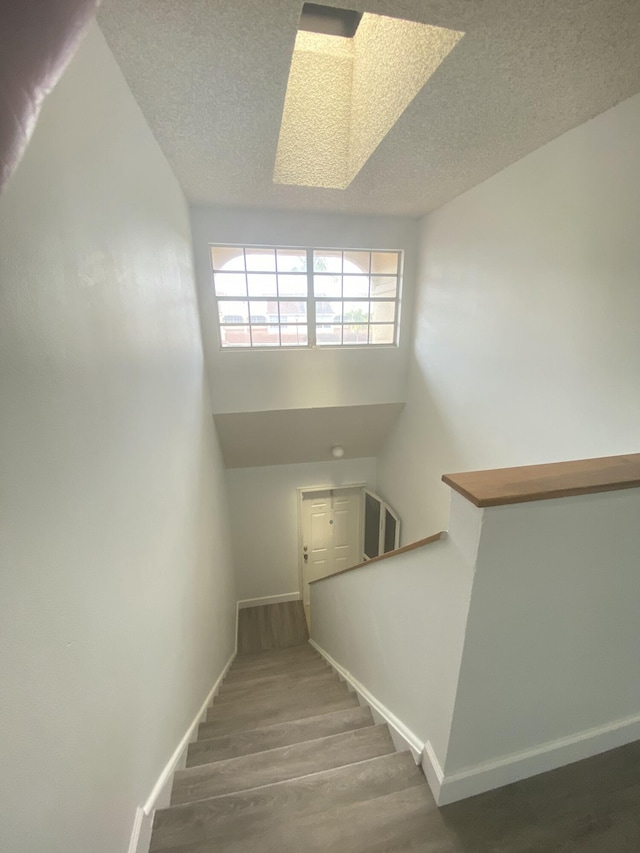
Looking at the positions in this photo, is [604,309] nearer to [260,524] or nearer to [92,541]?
[92,541]

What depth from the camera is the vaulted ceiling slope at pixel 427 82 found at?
1056mm

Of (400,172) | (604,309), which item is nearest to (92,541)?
(604,309)

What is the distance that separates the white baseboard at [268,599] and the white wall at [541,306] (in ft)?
9.57

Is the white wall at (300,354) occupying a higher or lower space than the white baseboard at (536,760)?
higher

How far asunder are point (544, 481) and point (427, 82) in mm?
1565

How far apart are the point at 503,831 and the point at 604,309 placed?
2037mm

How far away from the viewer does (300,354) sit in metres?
3.35

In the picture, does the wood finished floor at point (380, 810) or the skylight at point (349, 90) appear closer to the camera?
the wood finished floor at point (380, 810)

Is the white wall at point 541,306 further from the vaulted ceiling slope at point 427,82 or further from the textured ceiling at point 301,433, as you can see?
the textured ceiling at point 301,433

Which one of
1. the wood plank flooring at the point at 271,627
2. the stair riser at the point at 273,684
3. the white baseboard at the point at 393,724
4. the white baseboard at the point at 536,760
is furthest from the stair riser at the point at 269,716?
the wood plank flooring at the point at 271,627

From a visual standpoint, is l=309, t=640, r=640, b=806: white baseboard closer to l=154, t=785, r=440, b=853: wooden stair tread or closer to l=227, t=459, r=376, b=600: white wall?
l=154, t=785, r=440, b=853: wooden stair tread

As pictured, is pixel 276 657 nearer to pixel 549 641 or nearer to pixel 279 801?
pixel 279 801

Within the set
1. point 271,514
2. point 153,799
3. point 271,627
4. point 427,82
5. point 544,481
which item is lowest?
point 271,627

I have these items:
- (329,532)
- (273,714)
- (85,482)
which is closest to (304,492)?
(329,532)
